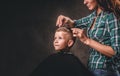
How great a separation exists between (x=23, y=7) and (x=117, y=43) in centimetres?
69

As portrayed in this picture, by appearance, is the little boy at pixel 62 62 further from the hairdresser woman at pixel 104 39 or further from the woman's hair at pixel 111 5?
the woman's hair at pixel 111 5

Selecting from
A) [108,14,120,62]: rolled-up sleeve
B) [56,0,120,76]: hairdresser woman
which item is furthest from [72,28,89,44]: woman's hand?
[108,14,120,62]: rolled-up sleeve

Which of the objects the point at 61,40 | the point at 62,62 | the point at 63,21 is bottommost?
the point at 62,62

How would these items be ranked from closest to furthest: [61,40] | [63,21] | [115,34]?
[115,34] < [61,40] < [63,21]

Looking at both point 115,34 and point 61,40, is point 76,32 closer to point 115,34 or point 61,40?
point 61,40

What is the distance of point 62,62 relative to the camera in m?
1.88

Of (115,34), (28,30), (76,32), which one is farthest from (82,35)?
(28,30)

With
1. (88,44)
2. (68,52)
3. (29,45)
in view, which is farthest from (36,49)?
(88,44)

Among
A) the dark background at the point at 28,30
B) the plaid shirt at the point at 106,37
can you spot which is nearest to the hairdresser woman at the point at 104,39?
the plaid shirt at the point at 106,37

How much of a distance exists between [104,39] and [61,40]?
0.83ft

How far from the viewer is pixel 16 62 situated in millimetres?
2096

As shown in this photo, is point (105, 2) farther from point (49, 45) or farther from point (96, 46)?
point (49, 45)

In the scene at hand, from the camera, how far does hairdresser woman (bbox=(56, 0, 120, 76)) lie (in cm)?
181

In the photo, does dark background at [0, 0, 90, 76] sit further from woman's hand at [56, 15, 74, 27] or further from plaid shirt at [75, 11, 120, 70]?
plaid shirt at [75, 11, 120, 70]
